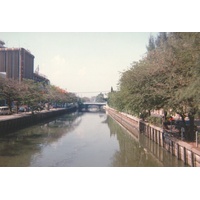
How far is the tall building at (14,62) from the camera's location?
8097cm

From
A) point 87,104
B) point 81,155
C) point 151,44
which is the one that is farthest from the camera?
point 87,104

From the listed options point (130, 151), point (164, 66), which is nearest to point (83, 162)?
point (130, 151)

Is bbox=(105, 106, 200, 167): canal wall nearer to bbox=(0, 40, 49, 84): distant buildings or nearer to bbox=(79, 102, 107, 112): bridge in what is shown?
bbox=(0, 40, 49, 84): distant buildings

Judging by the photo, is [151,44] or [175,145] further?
[151,44]

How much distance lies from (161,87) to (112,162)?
26.7 feet

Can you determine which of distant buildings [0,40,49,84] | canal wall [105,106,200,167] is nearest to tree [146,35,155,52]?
canal wall [105,106,200,167]

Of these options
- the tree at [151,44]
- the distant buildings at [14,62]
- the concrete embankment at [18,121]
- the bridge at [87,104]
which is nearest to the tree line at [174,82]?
the concrete embankment at [18,121]

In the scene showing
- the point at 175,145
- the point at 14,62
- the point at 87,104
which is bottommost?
the point at 175,145

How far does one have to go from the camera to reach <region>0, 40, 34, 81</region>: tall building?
8097cm

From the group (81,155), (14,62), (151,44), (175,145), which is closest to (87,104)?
(14,62)

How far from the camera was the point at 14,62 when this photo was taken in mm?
84500

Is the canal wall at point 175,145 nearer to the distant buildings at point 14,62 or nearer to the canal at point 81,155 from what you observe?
the canal at point 81,155

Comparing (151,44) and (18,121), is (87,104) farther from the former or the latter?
(18,121)

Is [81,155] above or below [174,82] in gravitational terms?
below
